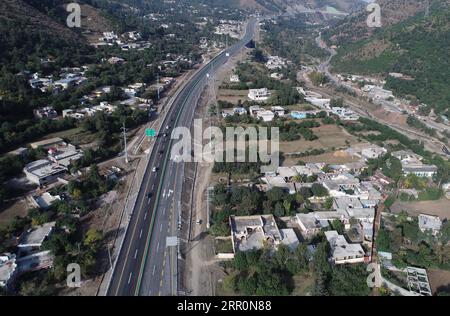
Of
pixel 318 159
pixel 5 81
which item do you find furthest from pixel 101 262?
pixel 5 81

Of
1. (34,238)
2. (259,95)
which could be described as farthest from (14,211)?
(259,95)

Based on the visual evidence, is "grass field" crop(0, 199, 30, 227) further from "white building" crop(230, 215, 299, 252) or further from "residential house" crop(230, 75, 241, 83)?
"residential house" crop(230, 75, 241, 83)

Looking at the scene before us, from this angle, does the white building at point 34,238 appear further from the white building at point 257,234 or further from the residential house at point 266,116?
the residential house at point 266,116

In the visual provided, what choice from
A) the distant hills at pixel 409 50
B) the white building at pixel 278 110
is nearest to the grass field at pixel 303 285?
the white building at pixel 278 110

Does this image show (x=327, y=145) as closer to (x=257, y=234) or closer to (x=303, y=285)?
(x=257, y=234)

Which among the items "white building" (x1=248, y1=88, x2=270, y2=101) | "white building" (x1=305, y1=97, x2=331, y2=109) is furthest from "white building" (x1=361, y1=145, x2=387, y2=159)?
"white building" (x1=248, y1=88, x2=270, y2=101)
